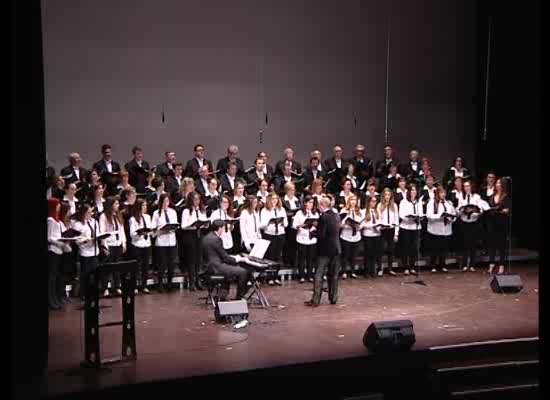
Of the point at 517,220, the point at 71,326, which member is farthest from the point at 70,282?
the point at 517,220

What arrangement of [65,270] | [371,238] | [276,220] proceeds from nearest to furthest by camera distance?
[65,270] < [276,220] < [371,238]

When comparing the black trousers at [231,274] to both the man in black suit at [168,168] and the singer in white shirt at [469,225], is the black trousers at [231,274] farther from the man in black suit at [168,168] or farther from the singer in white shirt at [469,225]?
the singer in white shirt at [469,225]

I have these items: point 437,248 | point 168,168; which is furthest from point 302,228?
point 437,248

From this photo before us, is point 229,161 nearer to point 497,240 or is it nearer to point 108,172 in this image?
point 108,172

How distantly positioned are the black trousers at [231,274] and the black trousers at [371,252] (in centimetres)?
307

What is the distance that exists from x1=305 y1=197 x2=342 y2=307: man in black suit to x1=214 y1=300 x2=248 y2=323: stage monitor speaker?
4.56ft

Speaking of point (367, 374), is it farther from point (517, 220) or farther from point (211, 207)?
point (517, 220)

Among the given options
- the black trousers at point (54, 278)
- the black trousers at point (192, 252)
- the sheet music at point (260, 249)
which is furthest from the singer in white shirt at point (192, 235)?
the black trousers at point (54, 278)

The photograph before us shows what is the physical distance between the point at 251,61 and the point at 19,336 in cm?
890

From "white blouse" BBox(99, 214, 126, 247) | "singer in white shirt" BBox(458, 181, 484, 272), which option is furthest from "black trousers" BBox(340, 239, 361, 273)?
"white blouse" BBox(99, 214, 126, 247)

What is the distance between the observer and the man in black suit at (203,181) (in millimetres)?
11641

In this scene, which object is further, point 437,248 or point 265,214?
point 437,248

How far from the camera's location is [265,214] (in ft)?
37.5

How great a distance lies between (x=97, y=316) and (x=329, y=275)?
3857 mm
